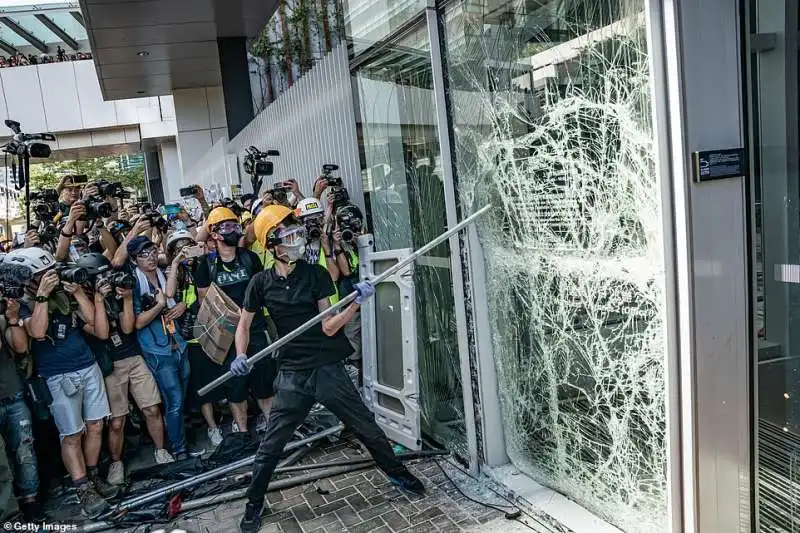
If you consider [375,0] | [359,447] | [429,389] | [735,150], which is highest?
[375,0]

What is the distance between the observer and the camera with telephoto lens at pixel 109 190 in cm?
561

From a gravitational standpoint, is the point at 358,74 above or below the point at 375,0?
below

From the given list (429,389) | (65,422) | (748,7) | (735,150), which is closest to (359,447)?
(429,389)

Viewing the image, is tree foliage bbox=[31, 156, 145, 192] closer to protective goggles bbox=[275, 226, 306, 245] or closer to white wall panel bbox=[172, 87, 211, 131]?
white wall panel bbox=[172, 87, 211, 131]

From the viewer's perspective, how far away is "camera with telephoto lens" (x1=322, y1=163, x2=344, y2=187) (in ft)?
16.9

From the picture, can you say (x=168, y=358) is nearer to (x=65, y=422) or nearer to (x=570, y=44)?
(x=65, y=422)

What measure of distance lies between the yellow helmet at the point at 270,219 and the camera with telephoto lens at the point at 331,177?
1473mm

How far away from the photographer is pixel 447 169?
3748 millimetres

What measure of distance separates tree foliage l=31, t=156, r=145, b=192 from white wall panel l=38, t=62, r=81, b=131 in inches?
200

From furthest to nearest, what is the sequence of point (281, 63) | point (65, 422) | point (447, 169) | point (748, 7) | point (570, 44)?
point (281, 63) < point (65, 422) < point (447, 169) < point (570, 44) < point (748, 7)

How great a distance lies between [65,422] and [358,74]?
11.3 feet

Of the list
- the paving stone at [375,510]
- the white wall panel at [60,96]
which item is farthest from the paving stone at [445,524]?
the white wall panel at [60,96]

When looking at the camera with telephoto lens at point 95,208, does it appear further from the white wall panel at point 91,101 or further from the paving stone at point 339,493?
the white wall panel at point 91,101

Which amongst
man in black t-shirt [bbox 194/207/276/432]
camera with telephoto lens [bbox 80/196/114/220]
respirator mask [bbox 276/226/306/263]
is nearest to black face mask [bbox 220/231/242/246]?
man in black t-shirt [bbox 194/207/276/432]
